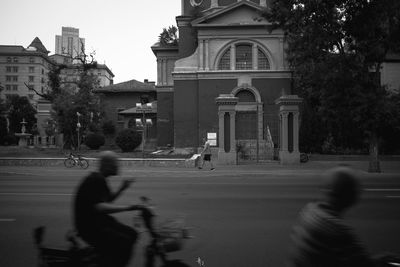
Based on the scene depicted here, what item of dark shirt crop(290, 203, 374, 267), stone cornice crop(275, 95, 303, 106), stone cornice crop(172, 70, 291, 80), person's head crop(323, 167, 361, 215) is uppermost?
stone cornice crop(172, 70, 291, 80)

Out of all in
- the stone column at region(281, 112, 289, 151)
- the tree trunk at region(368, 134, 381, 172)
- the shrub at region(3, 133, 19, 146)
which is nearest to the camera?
the tree trunk at region(368, 134, 381, 172)

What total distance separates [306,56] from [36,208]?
48.6 feet

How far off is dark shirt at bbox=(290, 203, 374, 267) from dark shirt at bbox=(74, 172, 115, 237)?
213 cm

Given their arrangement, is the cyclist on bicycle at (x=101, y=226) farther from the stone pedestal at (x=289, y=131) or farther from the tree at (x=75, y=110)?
the tree at (x=75, y=110)

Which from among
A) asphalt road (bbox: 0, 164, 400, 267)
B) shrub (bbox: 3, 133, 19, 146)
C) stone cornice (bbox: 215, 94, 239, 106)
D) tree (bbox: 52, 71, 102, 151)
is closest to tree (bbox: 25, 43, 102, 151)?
tree (bbox: 52, 71, 102, 151)

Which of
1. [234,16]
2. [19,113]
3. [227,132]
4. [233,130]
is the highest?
[234,16]

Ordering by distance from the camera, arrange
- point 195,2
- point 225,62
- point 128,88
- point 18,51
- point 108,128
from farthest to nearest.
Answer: point 18,51, point 128,88, point 108,128, point 195,2, point 225,62

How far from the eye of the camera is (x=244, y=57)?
41.0m

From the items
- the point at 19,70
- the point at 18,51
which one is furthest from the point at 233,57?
the point at 18,51

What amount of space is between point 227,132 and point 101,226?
2330 cm

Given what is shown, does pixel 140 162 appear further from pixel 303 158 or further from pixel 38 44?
pixel 38 44

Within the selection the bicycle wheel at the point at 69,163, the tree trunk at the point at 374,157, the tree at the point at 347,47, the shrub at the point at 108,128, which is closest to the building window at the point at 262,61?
the tree at the point at 347,47

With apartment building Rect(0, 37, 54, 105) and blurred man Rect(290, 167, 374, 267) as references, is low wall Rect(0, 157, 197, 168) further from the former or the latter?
apartment building Rect(0, 37, 54, 105)

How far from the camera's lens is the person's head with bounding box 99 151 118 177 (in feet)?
16.4
